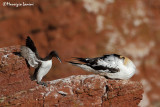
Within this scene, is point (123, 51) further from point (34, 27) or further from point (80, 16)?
point (34, 27)

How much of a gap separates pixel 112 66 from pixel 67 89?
177 centimetres

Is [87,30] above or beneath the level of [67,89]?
above

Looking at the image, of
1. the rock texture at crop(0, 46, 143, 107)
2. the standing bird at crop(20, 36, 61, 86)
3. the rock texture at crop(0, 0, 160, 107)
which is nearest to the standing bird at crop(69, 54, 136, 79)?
the rock texture at crop(0, 46, 143, 107)

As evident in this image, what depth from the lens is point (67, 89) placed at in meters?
9.40

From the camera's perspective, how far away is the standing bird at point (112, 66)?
10.3 meters

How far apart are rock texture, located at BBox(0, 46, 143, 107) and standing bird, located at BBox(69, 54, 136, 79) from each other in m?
0.29

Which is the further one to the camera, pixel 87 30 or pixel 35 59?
pixel 87 30

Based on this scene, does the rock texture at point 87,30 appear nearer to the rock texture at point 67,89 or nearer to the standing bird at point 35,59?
the standing bird at point 35,59

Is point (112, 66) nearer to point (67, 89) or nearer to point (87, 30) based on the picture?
point (67, 89)

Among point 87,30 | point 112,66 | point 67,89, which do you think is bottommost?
point 67,89

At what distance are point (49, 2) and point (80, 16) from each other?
8.47ft

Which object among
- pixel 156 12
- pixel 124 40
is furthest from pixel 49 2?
pixel 156 12

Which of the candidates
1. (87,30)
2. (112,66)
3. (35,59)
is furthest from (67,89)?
(87,30)

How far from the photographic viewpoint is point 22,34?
88.1 ft
